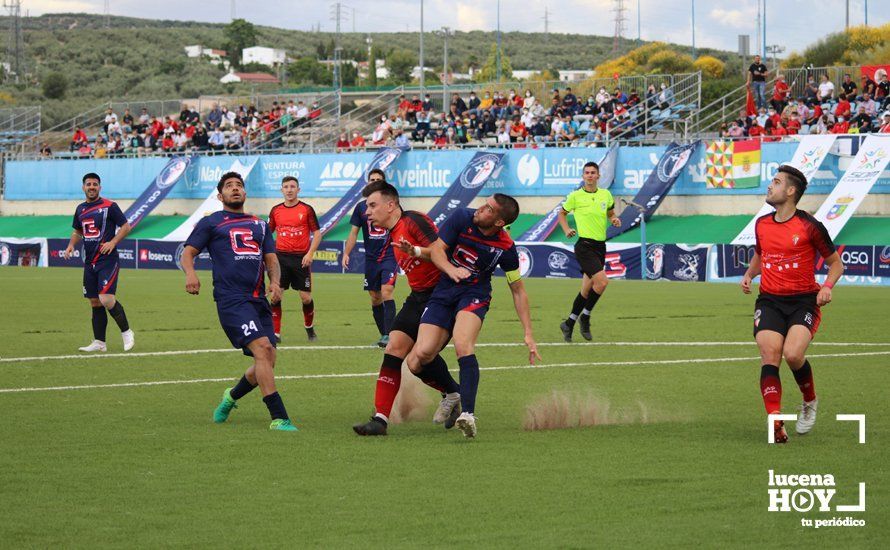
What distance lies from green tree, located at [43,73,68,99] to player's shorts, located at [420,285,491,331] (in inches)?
4834

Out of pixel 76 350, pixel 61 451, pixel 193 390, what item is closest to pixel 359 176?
pixel 76 350

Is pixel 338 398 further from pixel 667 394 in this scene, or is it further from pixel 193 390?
pixel 667 394

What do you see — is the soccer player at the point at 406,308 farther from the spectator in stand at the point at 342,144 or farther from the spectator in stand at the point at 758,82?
the spectator in stand at the point at 342,144

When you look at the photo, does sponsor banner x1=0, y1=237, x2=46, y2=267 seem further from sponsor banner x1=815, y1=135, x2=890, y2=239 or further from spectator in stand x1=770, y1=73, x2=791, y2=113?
sponsor banner x1=815, y1=135, x2=890, y2=239

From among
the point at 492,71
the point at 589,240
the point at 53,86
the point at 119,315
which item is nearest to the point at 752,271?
the point at 589,240

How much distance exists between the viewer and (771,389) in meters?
9.76

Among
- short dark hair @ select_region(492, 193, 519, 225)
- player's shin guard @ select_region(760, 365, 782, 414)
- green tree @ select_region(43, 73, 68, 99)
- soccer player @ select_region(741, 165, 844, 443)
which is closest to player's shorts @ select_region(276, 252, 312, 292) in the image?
short dark hair @ select_region(492, 193, 519, 225)

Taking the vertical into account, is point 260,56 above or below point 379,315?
above

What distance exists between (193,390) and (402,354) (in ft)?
11.0

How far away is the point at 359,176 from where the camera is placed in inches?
2003

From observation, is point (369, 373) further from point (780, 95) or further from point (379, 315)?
point (780, 95)

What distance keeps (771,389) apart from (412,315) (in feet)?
9.49

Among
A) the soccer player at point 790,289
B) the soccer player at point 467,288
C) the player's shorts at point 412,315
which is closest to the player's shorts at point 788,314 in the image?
the soccer player at point 790,289

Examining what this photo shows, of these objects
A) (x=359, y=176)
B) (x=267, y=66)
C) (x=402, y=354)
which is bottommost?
(x=402, y=354)
